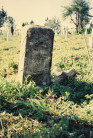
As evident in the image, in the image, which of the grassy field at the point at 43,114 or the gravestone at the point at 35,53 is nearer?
the grassy field at the point at 43,114

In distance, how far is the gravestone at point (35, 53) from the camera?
3223 millimetres

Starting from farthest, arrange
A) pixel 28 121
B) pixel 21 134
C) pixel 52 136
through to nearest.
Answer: pixel 28 121 < pixel 21 134 < pixel 52 136

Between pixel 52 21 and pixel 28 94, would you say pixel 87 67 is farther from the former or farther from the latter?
pixel 52 21

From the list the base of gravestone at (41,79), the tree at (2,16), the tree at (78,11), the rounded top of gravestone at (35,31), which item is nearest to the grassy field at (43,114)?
the base of gravestone at (41,79)

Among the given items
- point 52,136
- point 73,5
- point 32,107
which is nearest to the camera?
point 52,136

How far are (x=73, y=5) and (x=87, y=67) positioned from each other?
32.1 metres

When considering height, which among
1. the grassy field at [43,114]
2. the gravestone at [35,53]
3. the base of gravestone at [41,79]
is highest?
the gravestone at [35,53]

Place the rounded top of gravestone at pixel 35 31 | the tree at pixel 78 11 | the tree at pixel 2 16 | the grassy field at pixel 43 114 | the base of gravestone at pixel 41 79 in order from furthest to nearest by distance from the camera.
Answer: the tree at pixel 2 16 → the tree at pixel 78 11 → the base of gravestone at pixel 41 79 → the rounded top of gravestone at pixel 35 31 → the grassy field at pixel 43 114

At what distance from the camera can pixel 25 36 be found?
320 centimetres

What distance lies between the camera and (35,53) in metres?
3.36

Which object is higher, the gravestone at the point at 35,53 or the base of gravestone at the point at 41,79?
the gravestone at the point at 35,53

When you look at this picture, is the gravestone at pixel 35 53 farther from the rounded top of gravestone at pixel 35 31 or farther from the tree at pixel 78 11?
the tree at pixel 78 11

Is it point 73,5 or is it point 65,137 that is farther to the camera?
point 73,5

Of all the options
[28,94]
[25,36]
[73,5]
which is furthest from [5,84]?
[73,5]
